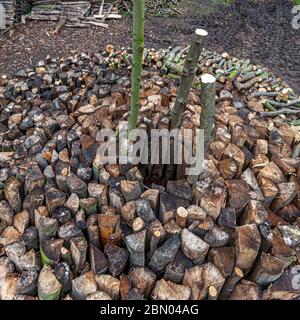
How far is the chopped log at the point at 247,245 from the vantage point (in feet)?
→ 6.55

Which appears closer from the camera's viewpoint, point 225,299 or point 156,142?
point 225,299

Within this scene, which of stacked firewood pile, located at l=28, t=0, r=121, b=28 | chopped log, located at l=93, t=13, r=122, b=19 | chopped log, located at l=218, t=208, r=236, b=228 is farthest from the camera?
chopped log, located at l=93, t=13, r=122, b=19

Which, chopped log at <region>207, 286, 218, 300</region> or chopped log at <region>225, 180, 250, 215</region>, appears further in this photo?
chopped log at <region>225, 180, 250, 215</region>

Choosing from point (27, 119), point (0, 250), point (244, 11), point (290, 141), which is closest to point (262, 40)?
point (244, 11)

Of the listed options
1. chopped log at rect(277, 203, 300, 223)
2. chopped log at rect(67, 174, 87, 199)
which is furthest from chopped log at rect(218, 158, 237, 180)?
chopped log at rect(67, 174, 87, 199)

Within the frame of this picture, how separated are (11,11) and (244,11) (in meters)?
4.54

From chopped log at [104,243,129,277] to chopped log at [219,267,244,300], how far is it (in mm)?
622

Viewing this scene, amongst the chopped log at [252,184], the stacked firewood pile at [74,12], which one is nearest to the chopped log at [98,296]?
the chopped log at [252,184]

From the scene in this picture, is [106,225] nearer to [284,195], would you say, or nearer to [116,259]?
[116,259]

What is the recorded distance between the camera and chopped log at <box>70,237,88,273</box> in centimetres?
205

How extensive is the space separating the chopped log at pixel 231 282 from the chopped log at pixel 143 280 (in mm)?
436

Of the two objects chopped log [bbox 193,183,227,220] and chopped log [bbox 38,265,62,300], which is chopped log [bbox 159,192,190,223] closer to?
chopped log [bbox 193,183,227,220]

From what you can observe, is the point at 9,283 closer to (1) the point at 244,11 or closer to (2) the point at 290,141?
(2) the point at 290,141

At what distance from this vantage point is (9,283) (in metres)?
2.02
